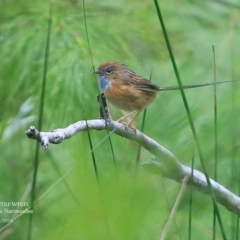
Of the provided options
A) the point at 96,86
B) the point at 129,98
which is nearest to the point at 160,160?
the point at 129,98

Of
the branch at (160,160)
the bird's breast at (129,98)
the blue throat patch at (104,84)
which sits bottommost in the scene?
the branch at (160,160)

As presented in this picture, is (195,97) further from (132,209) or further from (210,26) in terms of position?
(132,209)

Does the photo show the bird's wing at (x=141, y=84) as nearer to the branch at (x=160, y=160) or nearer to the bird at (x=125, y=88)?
the bird at (x=125, y=88)

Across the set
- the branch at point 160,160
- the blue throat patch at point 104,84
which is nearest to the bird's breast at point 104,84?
the blue throat patch at point 104,84

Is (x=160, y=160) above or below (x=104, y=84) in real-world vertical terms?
below

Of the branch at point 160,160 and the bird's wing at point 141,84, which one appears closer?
the branch at point 160,160

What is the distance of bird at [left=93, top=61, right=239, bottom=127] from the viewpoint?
4.15 ft

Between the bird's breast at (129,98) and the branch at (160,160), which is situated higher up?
the bird's breast at (129,98)

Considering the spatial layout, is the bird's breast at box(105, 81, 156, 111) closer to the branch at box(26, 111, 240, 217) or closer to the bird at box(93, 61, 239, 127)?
the bird at box(93, 61, 239, 127)

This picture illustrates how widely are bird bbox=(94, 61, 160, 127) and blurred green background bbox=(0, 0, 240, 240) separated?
64 mm

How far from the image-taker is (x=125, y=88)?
4.33 ft

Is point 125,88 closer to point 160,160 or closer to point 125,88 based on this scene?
point 125,88

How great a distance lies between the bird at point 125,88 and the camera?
1.27 metres

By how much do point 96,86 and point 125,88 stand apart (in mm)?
115
